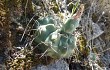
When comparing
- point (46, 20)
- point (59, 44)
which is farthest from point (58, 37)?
point (46, 20)

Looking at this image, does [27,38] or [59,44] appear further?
[27,38]

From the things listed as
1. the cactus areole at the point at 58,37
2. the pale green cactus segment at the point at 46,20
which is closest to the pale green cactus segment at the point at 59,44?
the cactus areole at the point at 58,37

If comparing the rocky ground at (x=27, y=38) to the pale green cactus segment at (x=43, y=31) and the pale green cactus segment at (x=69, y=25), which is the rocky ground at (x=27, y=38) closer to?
the pale green cactus segment at (x=43, y=31)

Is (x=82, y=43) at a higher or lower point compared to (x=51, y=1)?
lower

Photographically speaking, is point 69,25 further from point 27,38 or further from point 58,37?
point 27,38

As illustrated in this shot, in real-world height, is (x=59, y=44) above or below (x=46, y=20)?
below

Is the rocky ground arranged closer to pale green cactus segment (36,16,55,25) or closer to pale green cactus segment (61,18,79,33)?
pale green cactus segment (36,16,55,25)

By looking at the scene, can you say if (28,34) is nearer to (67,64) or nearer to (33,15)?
(33,15)

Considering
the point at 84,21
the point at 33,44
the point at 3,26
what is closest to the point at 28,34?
the point at 33,44
